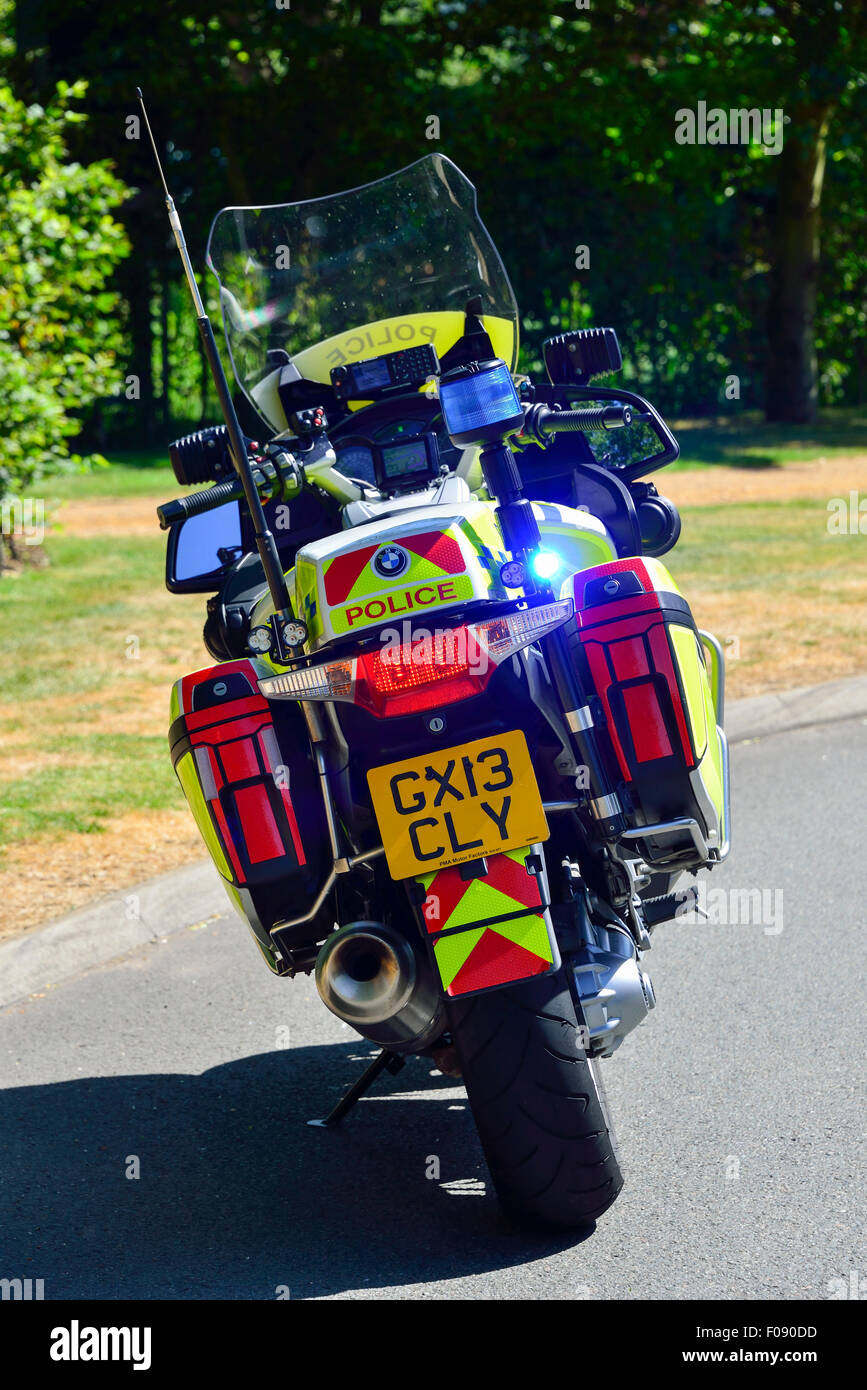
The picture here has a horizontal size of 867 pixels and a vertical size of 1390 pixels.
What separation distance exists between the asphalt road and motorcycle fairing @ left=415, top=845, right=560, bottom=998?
0.67 m

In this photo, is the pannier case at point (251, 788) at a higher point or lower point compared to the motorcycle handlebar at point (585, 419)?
lower

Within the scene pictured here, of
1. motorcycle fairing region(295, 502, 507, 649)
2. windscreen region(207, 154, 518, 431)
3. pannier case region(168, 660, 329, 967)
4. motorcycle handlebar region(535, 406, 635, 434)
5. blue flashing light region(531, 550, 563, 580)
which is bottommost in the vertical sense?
pannier case region(168, 660, 329, 967)

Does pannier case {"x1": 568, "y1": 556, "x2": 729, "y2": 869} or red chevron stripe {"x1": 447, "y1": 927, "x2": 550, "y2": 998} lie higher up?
pannier case {"x1": 568, "y1": 556, "x2": 729, "y2": 869}

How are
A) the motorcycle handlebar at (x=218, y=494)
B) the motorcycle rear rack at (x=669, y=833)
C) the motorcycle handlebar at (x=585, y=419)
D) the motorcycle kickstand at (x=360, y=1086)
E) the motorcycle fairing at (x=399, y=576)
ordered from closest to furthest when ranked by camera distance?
1. the motorcycle fairing at (x=399, y=576)
2. the motorcycle rear rack at (x=669, y=833)
3. the motorcycle handlebar at (x=218, y=494)
4. the motorcycle handlebar at (x=585, y=419)
5. the motorcycle kickstand at (x=360, y=1086)

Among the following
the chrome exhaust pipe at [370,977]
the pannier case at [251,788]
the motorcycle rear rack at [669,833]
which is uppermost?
the pannier case at [251,788]

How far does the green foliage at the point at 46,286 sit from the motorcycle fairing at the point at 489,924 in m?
8.44

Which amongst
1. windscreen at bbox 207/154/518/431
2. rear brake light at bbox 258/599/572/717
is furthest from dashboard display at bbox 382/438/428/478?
rear brake light at bbox 258/599/572/717

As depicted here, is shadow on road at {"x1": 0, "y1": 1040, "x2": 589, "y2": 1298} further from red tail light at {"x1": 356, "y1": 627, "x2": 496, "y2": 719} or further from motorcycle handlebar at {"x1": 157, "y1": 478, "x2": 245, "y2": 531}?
motorcycle handlebar at {"x1": 157, "y1": 478, "x2": 245, "y2": 531}

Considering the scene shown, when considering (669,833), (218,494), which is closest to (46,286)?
(218,494)

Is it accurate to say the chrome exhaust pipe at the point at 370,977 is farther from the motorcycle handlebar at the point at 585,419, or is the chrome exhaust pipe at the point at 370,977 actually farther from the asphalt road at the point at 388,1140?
the motorcycle handlebar at the point at 585,419

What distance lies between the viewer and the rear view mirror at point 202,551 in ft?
14.2

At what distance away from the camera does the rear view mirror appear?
14.2 ft

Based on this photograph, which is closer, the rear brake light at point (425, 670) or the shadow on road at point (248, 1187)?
the rear brake light at point (425, 670)

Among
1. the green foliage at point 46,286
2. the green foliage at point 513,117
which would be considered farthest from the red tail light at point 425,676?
the green foliage at point 513,117
